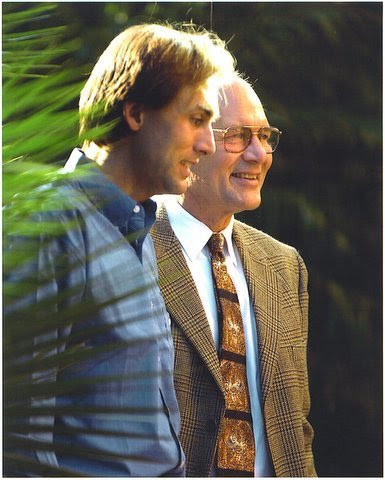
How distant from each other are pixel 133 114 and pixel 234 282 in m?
0.93

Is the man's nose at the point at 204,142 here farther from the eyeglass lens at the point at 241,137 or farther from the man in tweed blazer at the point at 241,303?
the eyeglass lens at the point at 241,137

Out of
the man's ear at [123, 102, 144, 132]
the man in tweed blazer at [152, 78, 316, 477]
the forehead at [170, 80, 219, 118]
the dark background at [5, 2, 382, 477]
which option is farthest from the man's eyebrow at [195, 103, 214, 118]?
Answer: the dark background at [5, 2, 382, 477]

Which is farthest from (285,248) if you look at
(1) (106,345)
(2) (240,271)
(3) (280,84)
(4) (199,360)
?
(1) (106,345)

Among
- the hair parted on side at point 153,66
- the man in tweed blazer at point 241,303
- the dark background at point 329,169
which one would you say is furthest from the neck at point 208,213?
the dark background at point 329,169

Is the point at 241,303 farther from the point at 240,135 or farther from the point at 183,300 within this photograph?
the point at 240,135

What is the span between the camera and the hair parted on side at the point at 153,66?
1586mm

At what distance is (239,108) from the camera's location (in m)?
2.60

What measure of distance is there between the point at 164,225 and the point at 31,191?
1923 millimetres

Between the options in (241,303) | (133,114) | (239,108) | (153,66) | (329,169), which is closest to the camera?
(133,114)

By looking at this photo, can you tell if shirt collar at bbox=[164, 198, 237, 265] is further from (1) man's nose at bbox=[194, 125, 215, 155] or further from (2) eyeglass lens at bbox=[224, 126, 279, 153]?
(1) man's nose at bbox=[194, 125, 215, 155]

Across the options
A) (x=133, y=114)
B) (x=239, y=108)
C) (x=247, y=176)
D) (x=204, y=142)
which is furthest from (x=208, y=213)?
(x=133, y=114)

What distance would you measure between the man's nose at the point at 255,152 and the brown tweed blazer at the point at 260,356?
0.19 m

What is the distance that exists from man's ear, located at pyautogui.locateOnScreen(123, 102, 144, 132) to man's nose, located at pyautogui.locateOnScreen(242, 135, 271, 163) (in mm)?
1047

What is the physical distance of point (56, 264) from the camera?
1.61ft
